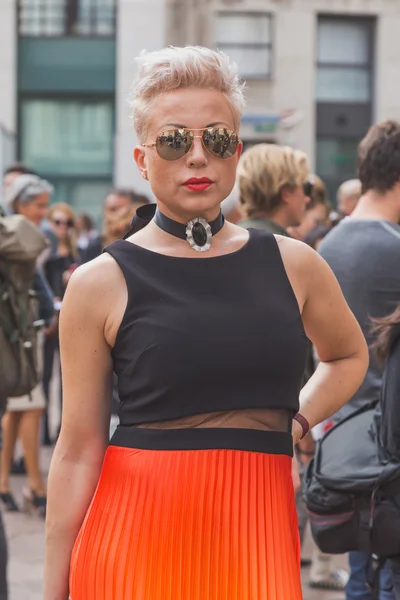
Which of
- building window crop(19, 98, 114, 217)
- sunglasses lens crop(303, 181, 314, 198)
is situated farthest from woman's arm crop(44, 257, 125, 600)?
building window crop(19, 98, 114, 217)

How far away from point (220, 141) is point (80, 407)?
640mm

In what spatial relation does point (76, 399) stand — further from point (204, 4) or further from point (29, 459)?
point (204, 4)

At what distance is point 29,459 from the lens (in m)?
7.64

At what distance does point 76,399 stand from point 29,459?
17.0 feet

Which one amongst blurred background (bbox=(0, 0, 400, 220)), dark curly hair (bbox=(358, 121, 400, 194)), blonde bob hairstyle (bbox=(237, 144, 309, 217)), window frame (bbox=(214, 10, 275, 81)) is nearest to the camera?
dark curly hair (bbox=(358, 121, 400, 194))

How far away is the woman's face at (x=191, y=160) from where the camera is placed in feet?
8.29

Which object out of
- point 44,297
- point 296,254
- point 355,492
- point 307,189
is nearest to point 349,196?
point 44,297

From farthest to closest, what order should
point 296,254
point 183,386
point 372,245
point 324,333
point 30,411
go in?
point 30,411
point 372,245
point 324,333
point 296,254
point 183,386

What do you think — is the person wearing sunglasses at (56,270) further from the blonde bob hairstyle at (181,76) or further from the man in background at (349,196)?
the blonde bob hairstyle at (181,76)

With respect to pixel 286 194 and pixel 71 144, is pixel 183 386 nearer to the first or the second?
pixel 286 194

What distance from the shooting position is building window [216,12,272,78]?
99.6ft

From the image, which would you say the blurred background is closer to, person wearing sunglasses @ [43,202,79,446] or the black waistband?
person wearing sunglasses @ [43,202,79,446]

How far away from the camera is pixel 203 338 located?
96.3 inches

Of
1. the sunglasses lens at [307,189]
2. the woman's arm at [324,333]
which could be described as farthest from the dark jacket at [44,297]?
the woman's arm at [324,333]
